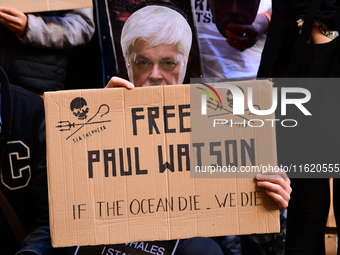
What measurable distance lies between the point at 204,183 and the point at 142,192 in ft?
0.56

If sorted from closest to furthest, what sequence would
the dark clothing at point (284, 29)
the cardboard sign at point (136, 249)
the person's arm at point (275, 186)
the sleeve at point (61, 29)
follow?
the person's arm at point (275, 186) → the cardboard sign at point (136, 249) → the dark clothing at point (284, 29) → the sleeve at point (61, 29)

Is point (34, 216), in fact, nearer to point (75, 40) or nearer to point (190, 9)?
point (75, 40)

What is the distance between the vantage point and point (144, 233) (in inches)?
52.7

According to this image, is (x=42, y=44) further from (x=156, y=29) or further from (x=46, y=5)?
(x=156, y=29)

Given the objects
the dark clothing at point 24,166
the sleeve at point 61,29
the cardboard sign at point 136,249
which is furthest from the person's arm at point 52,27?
the cardboard sign at point 136,249

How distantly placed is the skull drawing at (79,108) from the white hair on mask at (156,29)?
556mm

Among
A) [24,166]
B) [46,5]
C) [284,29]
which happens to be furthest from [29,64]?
[284,29]

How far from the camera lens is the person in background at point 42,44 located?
74.8 inches

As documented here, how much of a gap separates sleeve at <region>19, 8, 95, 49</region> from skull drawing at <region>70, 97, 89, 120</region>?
678 millimetres

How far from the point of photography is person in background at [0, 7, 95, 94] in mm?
1899

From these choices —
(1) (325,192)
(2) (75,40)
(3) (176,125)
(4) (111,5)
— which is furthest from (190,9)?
(1) (325,192)

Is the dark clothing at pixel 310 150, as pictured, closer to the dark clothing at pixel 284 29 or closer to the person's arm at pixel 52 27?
the dark clothing at pixel 284 29

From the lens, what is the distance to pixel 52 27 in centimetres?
193

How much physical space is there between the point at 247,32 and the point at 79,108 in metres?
0.91
